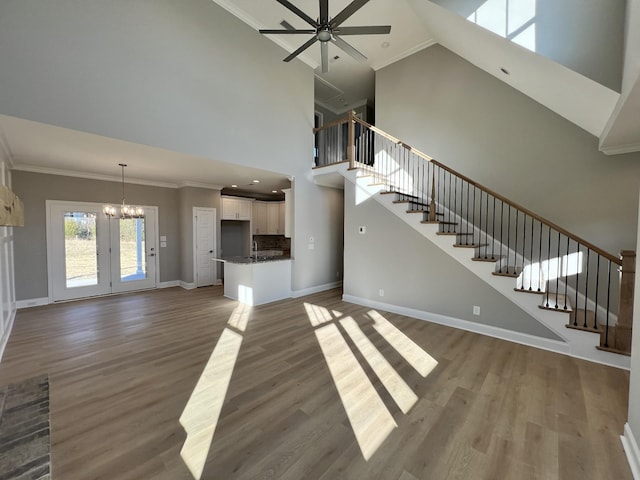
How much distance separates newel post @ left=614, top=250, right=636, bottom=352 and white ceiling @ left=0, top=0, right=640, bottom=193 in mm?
1549

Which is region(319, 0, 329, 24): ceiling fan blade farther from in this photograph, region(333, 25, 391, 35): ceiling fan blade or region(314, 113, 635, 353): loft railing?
region(314, 113, 635, 353): loft railing

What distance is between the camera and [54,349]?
325 centimetres

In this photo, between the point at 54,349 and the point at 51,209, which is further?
the point at 51,209

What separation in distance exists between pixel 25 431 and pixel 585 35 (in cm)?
594

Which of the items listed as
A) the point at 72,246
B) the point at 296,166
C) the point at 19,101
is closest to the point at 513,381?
the point at 296,166

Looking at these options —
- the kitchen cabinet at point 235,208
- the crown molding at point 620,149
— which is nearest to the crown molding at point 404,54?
the crown molding at point 620,149

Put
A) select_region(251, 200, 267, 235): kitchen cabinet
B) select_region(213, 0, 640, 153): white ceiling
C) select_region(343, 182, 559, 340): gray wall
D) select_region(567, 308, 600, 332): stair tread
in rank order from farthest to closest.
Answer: select_region(251, 200, 267, 235): kitchen cabinet
select_region(343, 182, 559, 340): gray wall
select_region(567, 308, 600, 332): stair tread
select_region(213, 0, 640, 153): white ceiling

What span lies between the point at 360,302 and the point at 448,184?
120 inches

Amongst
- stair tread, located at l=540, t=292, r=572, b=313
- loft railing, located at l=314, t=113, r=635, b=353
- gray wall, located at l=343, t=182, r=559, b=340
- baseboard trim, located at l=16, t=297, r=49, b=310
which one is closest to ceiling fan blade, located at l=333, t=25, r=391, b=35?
loft railing, located at l=314, t=113, r=635, b=353

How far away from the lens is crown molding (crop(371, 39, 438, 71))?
18.2 feet

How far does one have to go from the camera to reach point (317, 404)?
7.37 ft

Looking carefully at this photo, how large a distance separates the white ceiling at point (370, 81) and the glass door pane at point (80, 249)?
0.99 meters

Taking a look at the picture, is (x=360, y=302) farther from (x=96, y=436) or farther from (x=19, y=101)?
(x=19, y=101)

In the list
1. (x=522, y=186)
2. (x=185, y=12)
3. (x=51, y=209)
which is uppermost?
(x=185, y=12)
